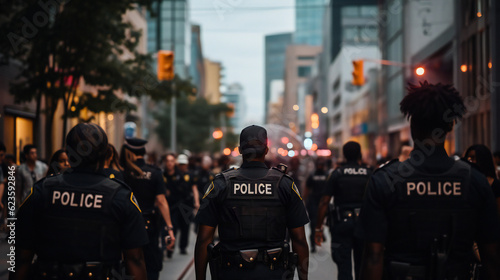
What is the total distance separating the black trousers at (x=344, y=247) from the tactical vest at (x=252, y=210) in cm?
317

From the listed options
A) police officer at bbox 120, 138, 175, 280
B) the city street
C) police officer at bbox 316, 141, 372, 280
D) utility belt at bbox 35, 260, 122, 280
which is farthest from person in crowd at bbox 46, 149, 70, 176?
police officer at bbox 316, 141, 372, 280

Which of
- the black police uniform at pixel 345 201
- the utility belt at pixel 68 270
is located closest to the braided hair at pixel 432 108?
the utility belt at pixel 68 270

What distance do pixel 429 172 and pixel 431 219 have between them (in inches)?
10.7

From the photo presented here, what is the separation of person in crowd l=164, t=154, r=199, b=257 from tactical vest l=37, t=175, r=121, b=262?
879 cm

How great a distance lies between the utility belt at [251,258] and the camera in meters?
4.71

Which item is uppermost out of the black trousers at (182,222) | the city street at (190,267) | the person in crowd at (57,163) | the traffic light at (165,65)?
the traffic light at (165,65)

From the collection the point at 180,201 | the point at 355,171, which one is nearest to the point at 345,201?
the point at 355,171

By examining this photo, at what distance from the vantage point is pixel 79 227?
384 cm

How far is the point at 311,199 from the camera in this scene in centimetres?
1405

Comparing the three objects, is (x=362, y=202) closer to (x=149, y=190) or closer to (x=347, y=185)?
(x=347, y=185)

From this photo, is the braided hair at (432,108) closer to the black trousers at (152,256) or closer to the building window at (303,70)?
the black trousers at (152,256)

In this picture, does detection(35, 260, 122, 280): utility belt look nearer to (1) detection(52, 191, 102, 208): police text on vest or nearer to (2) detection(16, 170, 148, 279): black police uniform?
(2) detection(16, 170, 148, 279): black police uniform

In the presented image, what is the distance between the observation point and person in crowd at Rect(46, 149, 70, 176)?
6.41 metres

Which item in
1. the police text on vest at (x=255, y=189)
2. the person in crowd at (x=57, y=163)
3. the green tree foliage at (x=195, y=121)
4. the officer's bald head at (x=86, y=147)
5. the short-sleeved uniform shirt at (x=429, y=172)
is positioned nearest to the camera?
the short-sleeved uniform shirt at (x=429, y=172)
